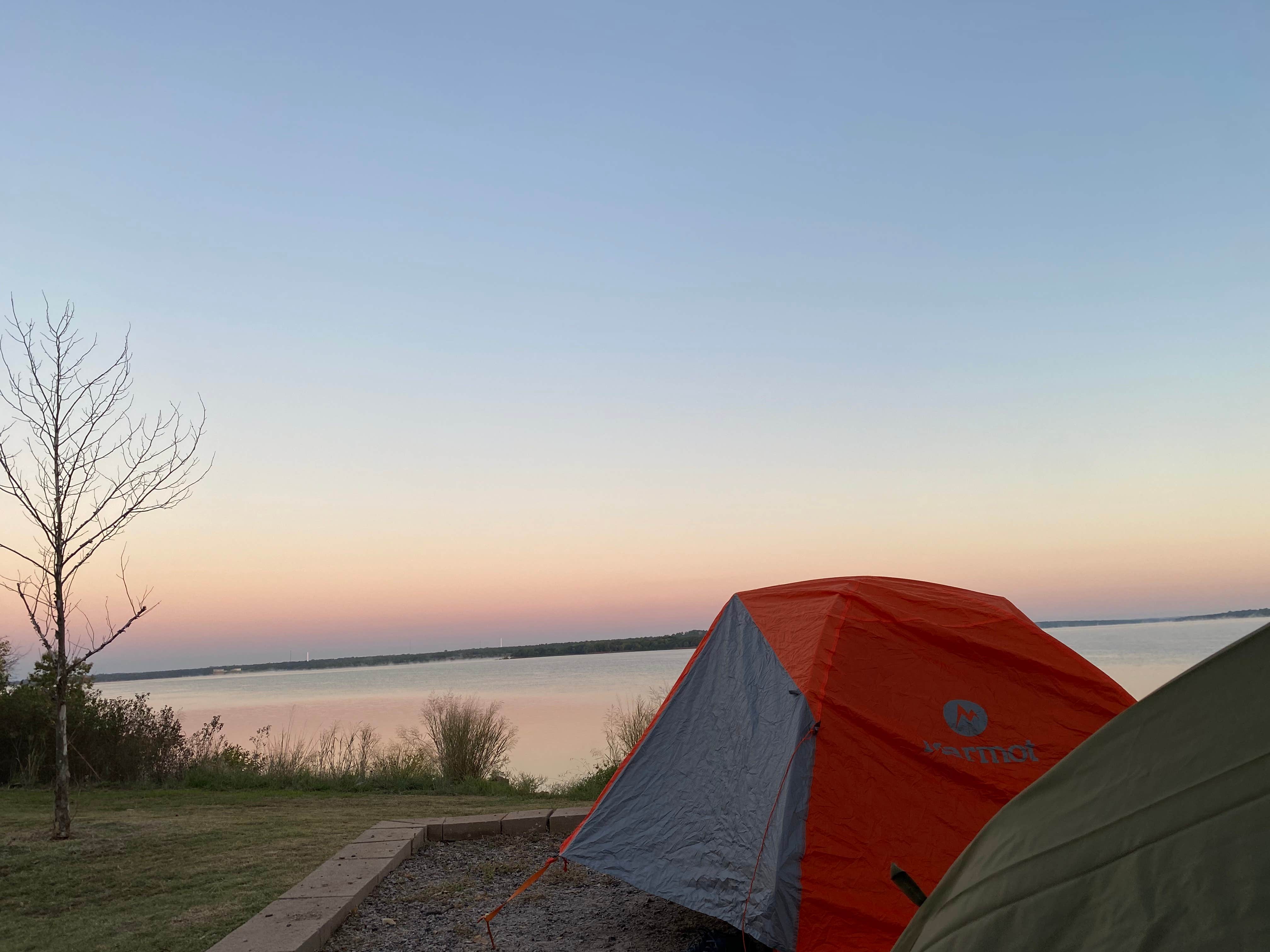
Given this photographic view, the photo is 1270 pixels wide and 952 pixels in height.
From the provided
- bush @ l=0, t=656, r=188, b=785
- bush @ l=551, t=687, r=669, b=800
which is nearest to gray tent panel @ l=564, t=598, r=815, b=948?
bush @ l=551, t=687, r=669, b=800

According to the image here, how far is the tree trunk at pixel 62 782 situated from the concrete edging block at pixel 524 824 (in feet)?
10.7

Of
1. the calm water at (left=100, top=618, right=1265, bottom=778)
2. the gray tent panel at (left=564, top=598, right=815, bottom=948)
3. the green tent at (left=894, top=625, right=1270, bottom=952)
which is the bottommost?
the calm water at (left=100, top=618, right=1265, bottom=778)

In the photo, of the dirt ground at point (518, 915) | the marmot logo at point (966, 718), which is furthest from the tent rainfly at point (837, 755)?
the dirt ground at point (518, 915)

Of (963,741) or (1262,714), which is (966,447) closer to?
(963,741)

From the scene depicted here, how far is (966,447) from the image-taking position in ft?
41.7

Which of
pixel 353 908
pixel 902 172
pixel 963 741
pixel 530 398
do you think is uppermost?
pixel 902 172

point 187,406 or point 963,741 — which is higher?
point 187,406

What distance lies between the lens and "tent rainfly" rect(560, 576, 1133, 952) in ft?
10.3

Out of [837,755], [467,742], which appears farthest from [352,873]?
[467,742]

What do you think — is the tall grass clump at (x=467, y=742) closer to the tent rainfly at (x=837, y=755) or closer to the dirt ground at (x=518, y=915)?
the dirt ground at (x=518, y=915)

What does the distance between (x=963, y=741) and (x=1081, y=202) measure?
9644 mm

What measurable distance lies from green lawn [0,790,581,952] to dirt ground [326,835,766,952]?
27.6 inches

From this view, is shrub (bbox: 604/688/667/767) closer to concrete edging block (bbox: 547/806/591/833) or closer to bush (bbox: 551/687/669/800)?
bush (bbox: 551/687/669/800)

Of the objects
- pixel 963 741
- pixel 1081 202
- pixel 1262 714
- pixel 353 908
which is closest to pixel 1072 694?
pixel 963 741
